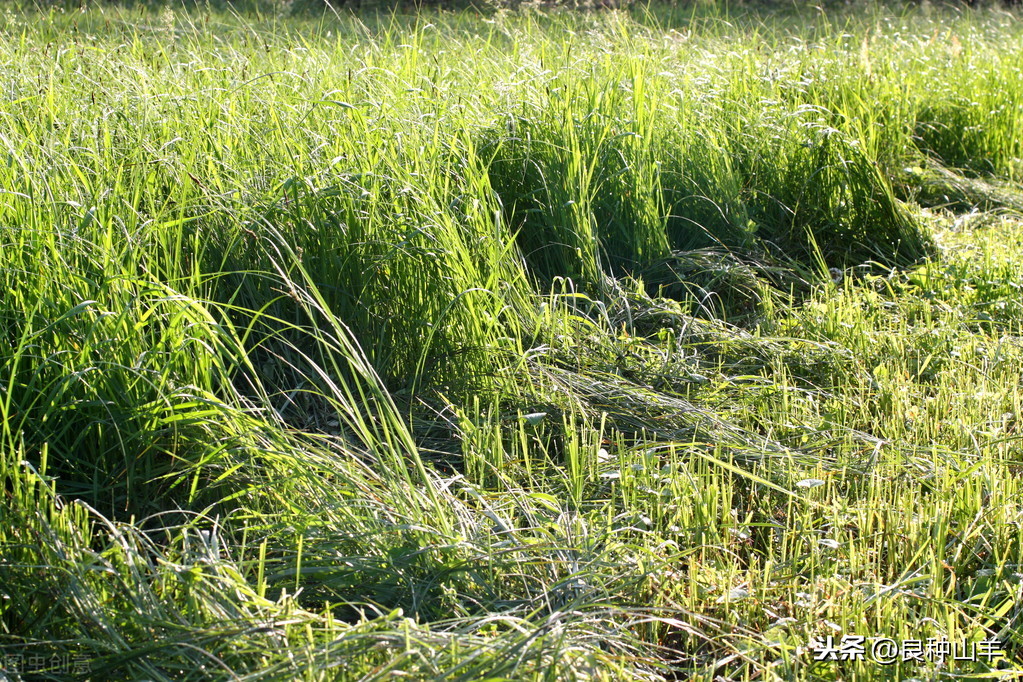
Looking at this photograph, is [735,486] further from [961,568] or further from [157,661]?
[157,661]

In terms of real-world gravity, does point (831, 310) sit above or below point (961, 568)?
above

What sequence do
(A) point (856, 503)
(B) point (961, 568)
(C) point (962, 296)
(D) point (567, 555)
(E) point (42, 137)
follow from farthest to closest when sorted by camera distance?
(C) point (962, 296) → (E) point (42, 137) → (A) point (856, 503) → (B) point (961, 568) → (D) point (567, 555)

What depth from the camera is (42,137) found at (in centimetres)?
264

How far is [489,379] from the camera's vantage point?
247 centimetres

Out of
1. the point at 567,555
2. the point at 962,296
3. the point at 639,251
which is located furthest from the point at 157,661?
the point at 962,296

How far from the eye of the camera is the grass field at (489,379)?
5.27 feet

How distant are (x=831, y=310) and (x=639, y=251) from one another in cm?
72

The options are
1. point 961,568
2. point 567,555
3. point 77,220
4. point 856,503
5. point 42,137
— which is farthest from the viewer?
point 42,137

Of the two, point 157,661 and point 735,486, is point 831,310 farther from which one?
point 157,661

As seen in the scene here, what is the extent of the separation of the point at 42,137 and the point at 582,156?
1802 millimetres

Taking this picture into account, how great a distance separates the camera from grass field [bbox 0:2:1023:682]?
5.27ft

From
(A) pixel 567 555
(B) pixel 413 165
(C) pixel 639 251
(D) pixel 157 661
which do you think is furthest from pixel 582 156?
(D) pixel 157 661

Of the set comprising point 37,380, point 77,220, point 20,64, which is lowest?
point 37,380

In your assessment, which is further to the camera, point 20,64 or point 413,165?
point 20,64
